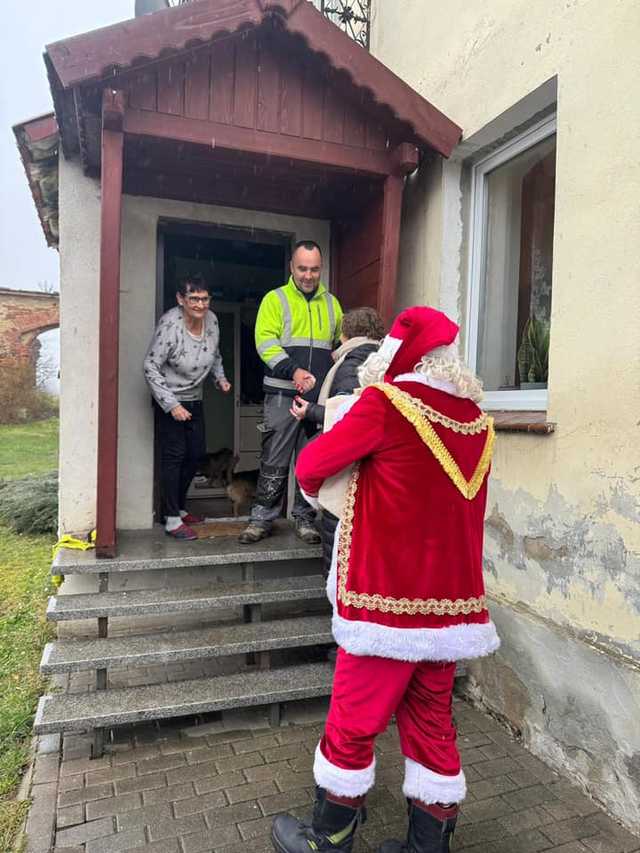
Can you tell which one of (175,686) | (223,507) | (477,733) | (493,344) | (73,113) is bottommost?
(477,733)

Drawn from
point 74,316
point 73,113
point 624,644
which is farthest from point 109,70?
point 624,644

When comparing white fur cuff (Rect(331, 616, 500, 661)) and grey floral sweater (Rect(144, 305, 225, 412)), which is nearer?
white fur cuff (Rect(331, 616, 500, 661))

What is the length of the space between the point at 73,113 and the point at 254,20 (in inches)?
46.6

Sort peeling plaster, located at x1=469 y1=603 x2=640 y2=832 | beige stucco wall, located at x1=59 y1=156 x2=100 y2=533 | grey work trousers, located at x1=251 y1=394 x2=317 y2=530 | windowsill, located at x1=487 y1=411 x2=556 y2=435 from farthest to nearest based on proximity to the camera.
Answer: beige stucco wall, located at x1=59 y1=156 x2=100 y2=533, grey work trousers, located at x1=251 y1=394 x2=317 y2=530, windowsill, located at x1=487 y1=411 x2=556 y2=435, peeling plaster, located at x1=469 y1=603 x2=640 y2=832

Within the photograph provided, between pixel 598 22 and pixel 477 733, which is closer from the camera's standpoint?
pixel 598 22

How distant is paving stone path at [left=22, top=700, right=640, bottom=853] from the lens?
7.75 ft

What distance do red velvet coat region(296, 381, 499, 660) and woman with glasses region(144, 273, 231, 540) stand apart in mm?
2252

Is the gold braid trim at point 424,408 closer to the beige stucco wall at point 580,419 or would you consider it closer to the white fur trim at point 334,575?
the white fur trim at point 334,575

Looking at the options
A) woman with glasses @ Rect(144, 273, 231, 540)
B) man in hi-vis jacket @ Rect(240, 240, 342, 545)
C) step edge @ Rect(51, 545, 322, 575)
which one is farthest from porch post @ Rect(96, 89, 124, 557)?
man in hi-vis jacket @ Rect(240, 240, 342, 545)

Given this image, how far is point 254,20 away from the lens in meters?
3.32

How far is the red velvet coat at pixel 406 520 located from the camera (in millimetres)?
1938

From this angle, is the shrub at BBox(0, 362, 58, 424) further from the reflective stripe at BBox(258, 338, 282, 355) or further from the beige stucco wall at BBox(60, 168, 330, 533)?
the reflective stripe at BBox(258, 338, 282, 355)

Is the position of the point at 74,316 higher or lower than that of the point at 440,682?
higher

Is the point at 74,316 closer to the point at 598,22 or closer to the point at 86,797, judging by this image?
the point at 86,797
